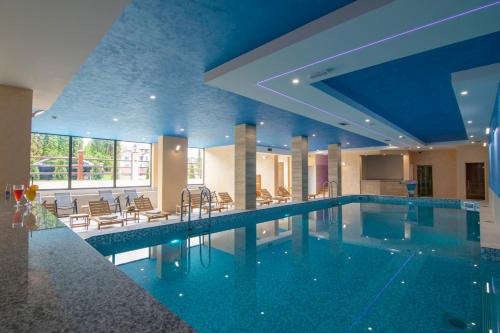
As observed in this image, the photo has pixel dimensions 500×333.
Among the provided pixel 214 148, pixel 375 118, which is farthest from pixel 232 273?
pixel 214 148

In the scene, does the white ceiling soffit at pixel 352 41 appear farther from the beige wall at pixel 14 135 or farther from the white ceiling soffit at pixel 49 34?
the beige wall at pixel 14 135

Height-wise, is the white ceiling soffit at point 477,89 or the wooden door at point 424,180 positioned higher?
the white ceiling soffit at point 477,89

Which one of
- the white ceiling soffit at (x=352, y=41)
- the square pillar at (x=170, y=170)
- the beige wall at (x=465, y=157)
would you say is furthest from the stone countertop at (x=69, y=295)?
the beige wall at (x=465, y=157)

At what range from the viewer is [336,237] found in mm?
6102

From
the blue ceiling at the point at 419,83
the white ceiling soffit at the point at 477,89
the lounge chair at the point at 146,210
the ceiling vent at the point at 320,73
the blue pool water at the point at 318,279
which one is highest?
the blue ceiling at the point at 419,83

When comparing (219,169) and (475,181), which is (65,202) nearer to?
(219,169)

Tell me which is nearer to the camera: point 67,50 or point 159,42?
point 67,50

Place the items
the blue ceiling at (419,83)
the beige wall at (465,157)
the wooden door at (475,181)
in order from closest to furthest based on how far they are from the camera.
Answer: the blue ceiling at (419,83) < the beige wall at (465,157) < the wooden door at (475,181)

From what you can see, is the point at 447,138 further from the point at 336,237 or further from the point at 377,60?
the point at 377,60

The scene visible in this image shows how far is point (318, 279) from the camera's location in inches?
144

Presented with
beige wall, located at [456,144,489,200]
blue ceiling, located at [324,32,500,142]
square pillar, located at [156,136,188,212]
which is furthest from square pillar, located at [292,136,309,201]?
beige wall, located at [456,144,489,200]

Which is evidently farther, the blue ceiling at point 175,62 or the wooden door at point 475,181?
the wooden door at point 475,181

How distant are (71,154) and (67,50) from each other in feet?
33.3

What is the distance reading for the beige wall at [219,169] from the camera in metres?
15.4
